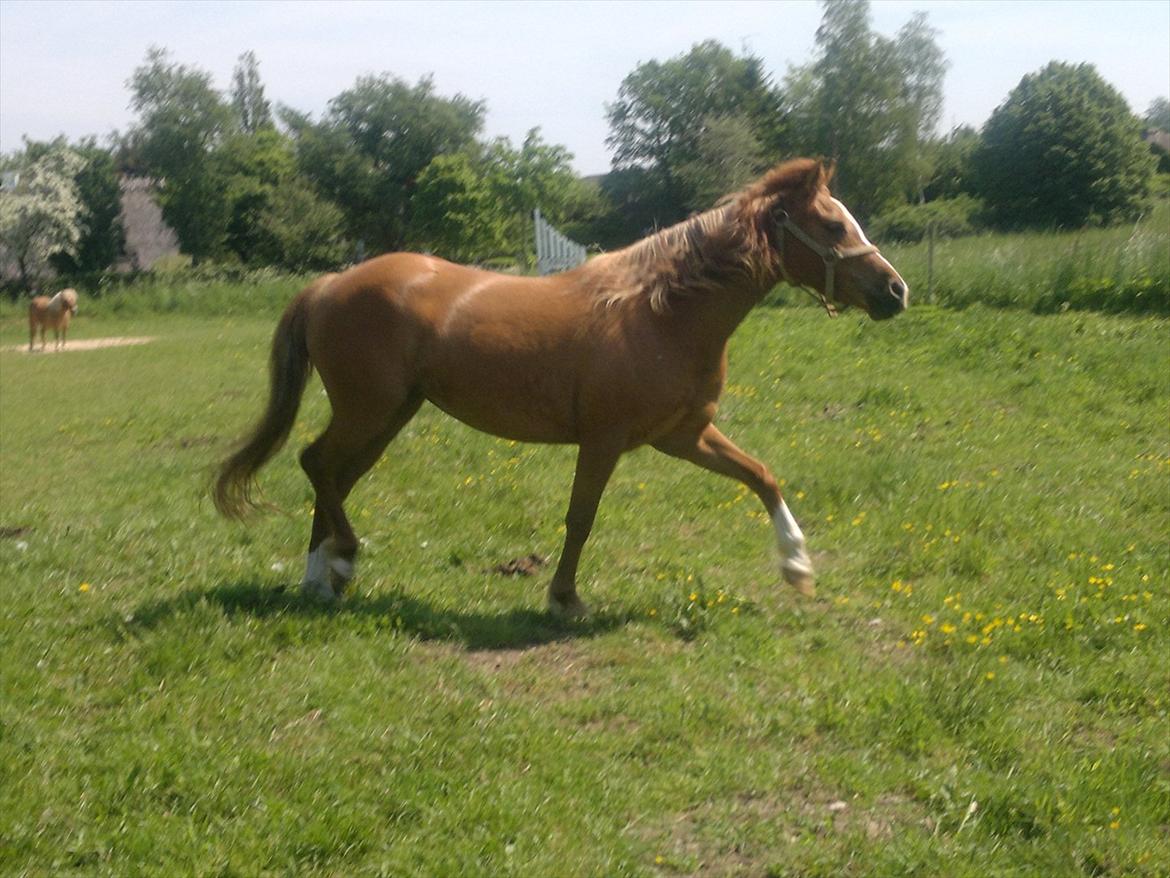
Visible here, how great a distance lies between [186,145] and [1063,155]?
38.6m

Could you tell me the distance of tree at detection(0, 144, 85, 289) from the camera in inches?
1778

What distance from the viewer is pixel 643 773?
4082 mm

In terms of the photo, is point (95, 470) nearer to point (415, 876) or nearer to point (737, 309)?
point (737, 309)

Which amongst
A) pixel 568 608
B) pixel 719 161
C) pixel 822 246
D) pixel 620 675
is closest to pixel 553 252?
pixel 719 161

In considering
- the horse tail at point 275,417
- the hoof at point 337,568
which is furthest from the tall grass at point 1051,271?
the hoof at point 337,568

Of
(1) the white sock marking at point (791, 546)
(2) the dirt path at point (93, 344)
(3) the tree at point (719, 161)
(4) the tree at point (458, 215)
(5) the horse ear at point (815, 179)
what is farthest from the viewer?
(3) the tree at point (719, 161)

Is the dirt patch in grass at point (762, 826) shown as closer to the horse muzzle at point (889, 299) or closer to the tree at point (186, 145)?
the horse muzzle at point (889, 299)

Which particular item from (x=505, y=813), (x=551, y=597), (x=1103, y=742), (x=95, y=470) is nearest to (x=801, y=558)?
(x=551, y=597)

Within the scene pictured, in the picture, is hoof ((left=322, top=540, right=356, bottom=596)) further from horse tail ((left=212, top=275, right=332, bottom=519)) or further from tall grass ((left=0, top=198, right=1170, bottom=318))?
tall grass ((left=0, top=198, right=1170, bottom=318))

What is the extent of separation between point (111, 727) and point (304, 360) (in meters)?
2.56

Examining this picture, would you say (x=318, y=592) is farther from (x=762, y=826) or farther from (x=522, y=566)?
(x=762, y=826)

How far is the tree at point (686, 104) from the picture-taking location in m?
45.4

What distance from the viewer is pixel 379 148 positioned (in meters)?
44.8

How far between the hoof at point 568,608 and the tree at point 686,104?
129ft
